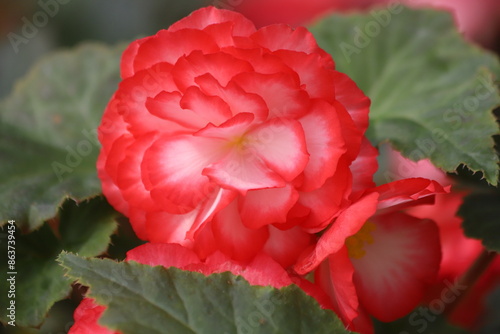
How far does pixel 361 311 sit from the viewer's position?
518 millimetres

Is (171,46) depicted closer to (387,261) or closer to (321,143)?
(321,143)

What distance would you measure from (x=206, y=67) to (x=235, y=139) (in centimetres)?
6

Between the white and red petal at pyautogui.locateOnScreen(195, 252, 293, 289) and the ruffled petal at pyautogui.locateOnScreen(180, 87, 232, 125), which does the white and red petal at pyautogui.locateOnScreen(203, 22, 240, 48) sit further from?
the white and red petal at pyautogui.locateOnScreen(195, 252, 293, 289)

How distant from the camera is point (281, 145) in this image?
48 centimetres

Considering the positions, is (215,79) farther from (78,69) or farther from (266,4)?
(266,4)

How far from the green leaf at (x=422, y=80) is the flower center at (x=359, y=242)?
9cm

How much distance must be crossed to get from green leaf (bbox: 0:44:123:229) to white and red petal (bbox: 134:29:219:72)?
178 millimetres

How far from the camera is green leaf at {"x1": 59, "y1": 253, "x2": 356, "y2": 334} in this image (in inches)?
16.0

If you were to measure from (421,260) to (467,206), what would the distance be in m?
0.14

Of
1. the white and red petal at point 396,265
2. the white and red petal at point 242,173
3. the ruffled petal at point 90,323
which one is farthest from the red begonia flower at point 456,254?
the ruffled petal at point 90,323

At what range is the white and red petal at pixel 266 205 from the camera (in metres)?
0.47

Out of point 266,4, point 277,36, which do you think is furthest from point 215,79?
point 266,4

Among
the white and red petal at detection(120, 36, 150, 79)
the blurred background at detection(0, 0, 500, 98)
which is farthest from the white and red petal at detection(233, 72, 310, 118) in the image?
the blurred background at detection(0, 0, 500, 98)

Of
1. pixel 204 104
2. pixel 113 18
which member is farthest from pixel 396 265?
pixel 113 18
